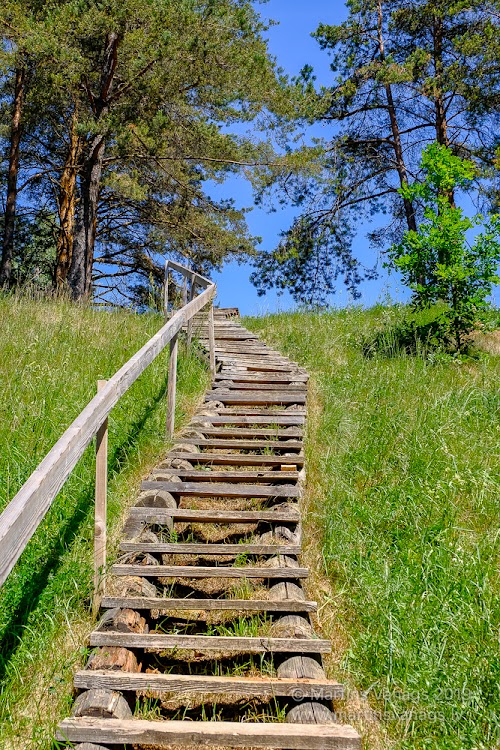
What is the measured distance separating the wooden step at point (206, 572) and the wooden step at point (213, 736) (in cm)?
121

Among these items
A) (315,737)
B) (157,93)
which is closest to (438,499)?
(315,737)

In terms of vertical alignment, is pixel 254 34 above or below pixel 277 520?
above

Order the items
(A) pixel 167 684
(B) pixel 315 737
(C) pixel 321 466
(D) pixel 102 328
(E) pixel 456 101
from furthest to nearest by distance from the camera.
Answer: (E) pixel 456 101, (D) pixel 102 328, (C) pixel 321 466, (A) pixel 167 684, (B) pixel 315 737

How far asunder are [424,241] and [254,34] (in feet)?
25.9

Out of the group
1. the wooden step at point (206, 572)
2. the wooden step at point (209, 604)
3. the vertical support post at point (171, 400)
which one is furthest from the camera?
the vertical support post at point (171, 400)

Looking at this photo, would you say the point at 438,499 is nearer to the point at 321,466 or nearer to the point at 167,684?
the point at 321,466

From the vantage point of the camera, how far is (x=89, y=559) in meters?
4.11

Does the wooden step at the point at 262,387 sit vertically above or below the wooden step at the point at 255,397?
above

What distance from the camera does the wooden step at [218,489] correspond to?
16.8ft

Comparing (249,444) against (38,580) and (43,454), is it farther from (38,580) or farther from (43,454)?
(38,580)

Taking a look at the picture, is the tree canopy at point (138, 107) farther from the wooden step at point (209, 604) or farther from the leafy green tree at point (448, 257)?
the wooden step at point (209, 604)

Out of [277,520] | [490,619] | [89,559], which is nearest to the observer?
[490,619]

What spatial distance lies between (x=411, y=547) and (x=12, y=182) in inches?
672

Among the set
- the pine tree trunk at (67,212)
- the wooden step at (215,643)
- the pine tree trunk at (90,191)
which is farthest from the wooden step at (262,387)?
the pine tree trunk at (67,212)
